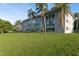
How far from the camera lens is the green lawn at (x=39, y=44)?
4.77 m

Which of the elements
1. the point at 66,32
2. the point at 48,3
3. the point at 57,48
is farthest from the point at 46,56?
the point at 48,3

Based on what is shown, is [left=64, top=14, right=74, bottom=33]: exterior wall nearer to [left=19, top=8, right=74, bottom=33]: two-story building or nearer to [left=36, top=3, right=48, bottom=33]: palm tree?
[left=19, top=8, right=74, bottom=33]: two-story building

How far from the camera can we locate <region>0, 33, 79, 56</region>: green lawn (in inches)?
Answer: 188

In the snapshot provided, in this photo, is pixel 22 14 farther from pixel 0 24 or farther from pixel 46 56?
pixel 46 56

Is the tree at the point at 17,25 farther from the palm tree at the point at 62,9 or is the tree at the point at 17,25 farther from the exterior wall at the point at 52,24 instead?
the palm tree at the point at 62,9

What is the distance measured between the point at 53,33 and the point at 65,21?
30 centimetres

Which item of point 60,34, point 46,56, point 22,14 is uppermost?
point 22,14

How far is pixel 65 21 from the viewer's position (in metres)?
4.94

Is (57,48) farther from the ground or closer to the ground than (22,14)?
closer to the ground

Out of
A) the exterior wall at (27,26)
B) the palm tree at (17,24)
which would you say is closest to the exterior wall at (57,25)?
the exterior wall at (27,26)

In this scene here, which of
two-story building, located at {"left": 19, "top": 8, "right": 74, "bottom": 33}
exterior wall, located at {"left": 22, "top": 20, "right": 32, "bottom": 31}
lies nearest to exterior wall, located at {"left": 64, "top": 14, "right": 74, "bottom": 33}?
two-story building, located at {"left": 19, "top": 8, "right": 74, "bottom": 33}

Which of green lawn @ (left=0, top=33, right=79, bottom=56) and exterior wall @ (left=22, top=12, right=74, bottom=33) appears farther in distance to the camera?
exterior wall @ (left=22, top=12, right=74, bottom=33)

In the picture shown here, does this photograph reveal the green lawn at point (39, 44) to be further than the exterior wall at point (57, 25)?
No

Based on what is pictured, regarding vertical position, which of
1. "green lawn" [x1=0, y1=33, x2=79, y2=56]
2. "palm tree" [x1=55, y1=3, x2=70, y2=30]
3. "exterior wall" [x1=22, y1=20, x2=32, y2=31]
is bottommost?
"green lawn" [x1=0, y1=33, x2=79, y2=56]
